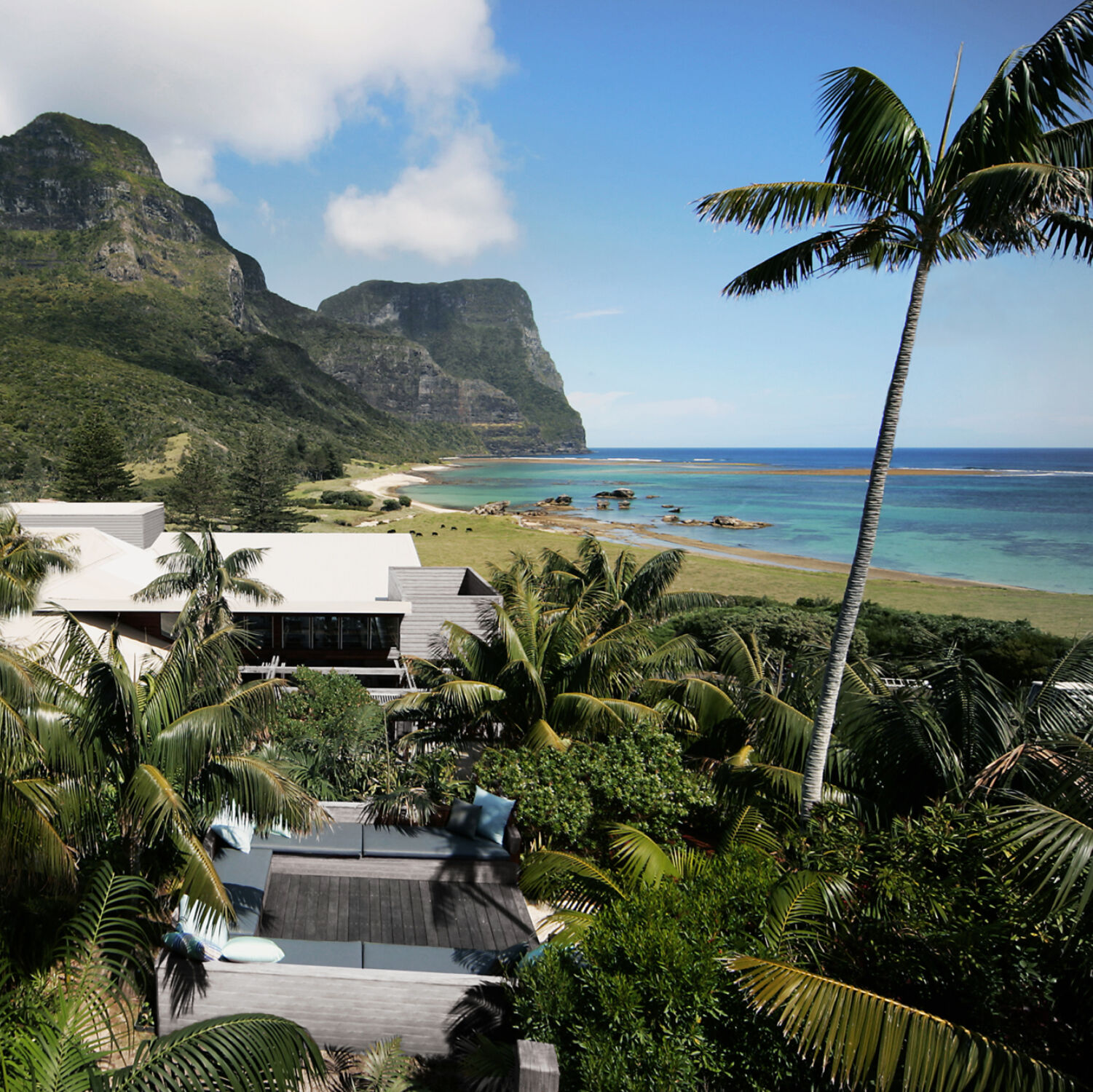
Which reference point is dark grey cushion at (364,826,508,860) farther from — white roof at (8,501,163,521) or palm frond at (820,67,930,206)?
white roof at (8,501,163,521)

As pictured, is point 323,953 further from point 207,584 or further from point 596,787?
point 207,584

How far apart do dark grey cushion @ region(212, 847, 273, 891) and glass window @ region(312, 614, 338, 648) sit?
28.4ft

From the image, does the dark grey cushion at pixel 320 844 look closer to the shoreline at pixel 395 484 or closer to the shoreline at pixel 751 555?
the shoreline at pixel 751 555

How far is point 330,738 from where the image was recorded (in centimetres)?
995

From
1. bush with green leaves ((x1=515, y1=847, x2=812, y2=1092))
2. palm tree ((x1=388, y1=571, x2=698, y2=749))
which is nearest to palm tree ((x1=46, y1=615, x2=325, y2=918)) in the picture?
bush with green leaves ((x1=515, y1=847, x2=812, y2=1092))

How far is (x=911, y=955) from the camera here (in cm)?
413

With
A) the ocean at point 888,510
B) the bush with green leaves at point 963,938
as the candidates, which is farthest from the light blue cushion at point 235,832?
the ocean at point 888,510

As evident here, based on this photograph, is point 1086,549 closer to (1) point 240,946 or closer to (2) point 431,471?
(1) point 240,946

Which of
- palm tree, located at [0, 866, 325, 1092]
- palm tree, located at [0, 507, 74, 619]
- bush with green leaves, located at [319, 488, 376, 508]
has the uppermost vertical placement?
palm tree, located at [0, 507, 74, 619]

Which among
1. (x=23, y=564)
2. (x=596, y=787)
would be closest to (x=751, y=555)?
(x=596, y=787)

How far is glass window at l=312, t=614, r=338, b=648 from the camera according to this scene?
1620 cm

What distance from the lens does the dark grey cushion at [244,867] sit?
704 cm

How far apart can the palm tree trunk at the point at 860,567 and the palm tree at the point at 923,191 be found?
0.01 m

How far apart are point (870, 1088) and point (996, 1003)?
2.70 feet
